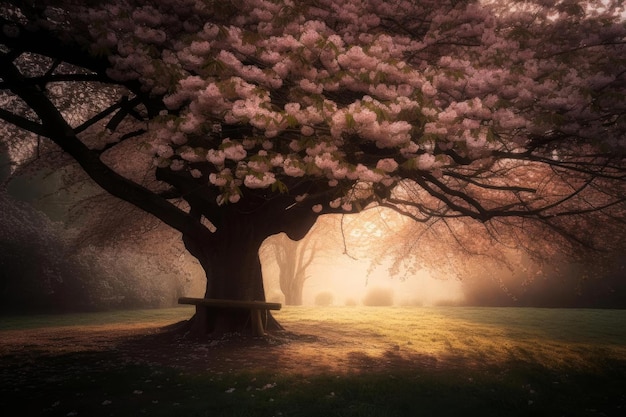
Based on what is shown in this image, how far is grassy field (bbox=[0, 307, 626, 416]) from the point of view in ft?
20.8

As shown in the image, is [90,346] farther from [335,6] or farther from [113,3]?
[335,6]

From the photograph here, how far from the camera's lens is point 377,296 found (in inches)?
1539

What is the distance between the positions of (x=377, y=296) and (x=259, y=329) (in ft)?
93.9

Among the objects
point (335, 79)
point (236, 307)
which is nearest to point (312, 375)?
point (236, 307)

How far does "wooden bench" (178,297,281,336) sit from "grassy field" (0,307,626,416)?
1.73 feet

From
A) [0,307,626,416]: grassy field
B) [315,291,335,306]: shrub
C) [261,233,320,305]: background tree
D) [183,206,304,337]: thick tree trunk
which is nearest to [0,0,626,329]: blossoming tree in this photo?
[183,206,304,337]: thick tree trunk

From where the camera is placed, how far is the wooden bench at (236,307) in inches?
435

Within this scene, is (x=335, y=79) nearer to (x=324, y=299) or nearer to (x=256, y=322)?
(x=256, y=322)

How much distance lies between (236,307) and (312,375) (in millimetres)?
Result: 3948

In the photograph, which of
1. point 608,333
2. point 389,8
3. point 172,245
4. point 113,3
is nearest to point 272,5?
point 389,8

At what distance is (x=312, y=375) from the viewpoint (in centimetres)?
798

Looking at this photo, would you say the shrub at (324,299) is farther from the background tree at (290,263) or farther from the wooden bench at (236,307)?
the wooden bench at (236,307)

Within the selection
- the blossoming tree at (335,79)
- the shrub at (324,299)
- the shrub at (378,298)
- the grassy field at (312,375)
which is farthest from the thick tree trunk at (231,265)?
the shrub at (324,299)

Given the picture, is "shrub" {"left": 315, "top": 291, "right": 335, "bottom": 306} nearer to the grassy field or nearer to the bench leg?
the grassy field
